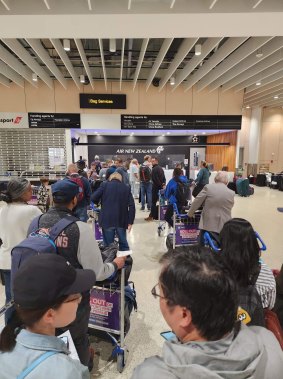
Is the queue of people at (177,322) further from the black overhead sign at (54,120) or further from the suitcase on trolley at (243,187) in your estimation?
the suitcase on trolley at (243,187)

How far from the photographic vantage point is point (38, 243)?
4.39 ft

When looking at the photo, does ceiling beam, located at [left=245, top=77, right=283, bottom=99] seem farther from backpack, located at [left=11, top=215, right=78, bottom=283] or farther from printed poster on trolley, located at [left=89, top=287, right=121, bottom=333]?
backpack, located at [left=11, top=215, right=78, bottom=283]

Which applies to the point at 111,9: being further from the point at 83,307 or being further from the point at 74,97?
the point at 74,97

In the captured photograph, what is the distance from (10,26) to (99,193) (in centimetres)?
255

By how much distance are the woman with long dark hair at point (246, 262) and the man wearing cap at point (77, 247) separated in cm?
83

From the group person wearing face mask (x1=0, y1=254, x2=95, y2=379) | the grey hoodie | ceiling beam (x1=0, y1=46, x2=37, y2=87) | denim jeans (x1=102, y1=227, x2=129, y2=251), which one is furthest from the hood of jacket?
ceiling beam (x1=0, y1=46, x2=37, y2=87)

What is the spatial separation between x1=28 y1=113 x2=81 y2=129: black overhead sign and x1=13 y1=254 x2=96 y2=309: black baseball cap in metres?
7.28

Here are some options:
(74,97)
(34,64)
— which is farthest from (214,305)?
(74,97)

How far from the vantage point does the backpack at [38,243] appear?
4.21ft

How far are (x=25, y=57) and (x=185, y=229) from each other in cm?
494

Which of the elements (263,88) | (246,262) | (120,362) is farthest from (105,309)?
(263,88)

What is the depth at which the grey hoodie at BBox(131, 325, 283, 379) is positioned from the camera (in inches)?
24.4

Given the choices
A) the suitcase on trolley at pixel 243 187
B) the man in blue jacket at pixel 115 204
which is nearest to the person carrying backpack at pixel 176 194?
the man in blue jacket at pixel 115 204

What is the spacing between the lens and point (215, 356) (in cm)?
64
